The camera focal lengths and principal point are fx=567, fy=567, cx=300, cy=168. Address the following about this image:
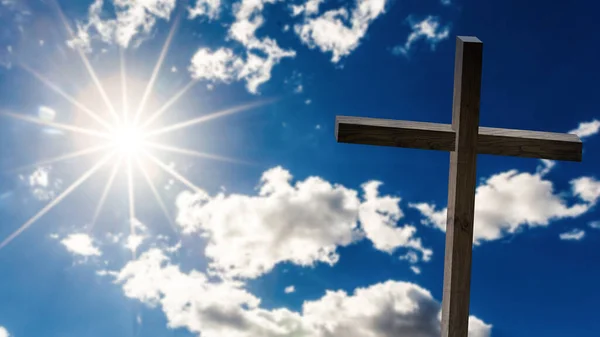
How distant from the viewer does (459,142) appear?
15.2 ft

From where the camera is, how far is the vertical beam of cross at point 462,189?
174 inches

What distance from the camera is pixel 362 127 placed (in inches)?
184

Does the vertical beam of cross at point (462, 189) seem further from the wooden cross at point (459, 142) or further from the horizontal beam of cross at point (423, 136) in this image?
the horizontal beam of cross at point (423, 136)

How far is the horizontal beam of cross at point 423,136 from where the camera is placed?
467 cm

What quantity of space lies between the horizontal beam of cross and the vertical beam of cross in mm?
123

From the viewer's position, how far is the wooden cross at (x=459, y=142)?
445 cm

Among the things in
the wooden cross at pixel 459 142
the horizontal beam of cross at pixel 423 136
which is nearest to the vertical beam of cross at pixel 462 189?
the wooden cross at pixel 459 142

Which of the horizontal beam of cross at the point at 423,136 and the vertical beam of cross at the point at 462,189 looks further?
the horizontal beam of cross at the point at 423,136

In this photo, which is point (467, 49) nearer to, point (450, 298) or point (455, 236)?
point (455, 236)

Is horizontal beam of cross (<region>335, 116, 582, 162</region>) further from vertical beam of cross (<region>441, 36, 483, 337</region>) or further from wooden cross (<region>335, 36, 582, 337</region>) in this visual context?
vertical beam of cross (<region>441, 36, 483, 337</region>)

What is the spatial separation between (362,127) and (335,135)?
0.24 metres

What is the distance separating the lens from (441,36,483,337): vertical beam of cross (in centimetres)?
442

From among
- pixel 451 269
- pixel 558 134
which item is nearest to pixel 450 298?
pixel 451 269

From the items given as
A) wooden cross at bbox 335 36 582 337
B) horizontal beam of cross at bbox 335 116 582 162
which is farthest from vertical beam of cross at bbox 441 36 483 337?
horizontal beam of cross at bbox 335 116 582 162
